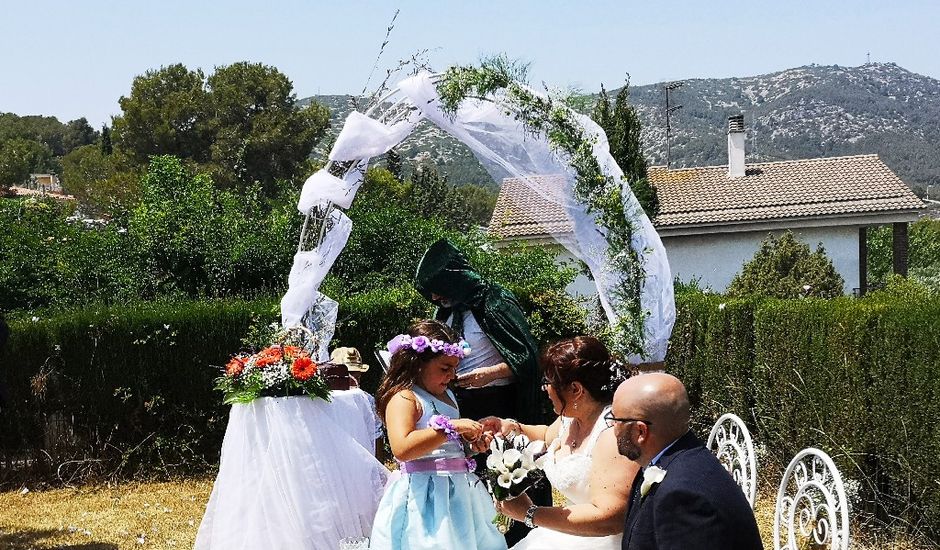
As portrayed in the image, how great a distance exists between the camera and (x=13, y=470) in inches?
381

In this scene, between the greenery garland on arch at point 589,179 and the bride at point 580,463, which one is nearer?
the bride at point 580,463

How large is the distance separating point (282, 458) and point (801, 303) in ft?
12.9

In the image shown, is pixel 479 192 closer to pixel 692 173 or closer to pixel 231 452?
pixel 692 173

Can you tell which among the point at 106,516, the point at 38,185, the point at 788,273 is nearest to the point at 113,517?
the point at 106,516

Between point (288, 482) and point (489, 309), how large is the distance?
154 cm

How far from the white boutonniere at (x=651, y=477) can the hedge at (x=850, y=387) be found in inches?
121

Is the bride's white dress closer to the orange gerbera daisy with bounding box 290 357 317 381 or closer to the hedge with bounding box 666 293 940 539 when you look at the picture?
the hedge with bounding box 666 293 940 539

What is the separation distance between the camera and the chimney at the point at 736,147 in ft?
93.8

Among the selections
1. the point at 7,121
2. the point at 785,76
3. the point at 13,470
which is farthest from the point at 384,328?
the point at 785,76

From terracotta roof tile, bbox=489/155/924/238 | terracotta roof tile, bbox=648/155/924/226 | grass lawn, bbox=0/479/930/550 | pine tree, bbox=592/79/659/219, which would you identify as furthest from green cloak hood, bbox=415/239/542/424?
terracotta roof tile, bbox=648/155/924/226

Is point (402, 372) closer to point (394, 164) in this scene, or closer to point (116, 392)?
point (116, 392)

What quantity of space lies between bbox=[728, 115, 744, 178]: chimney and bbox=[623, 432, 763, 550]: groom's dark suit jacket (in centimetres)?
2680

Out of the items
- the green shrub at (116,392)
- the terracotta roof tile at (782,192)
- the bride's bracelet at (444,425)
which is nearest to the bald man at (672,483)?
the bride's bracelet at (444,425)

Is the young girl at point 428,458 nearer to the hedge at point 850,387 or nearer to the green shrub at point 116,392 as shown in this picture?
the hedge at point 850,387
